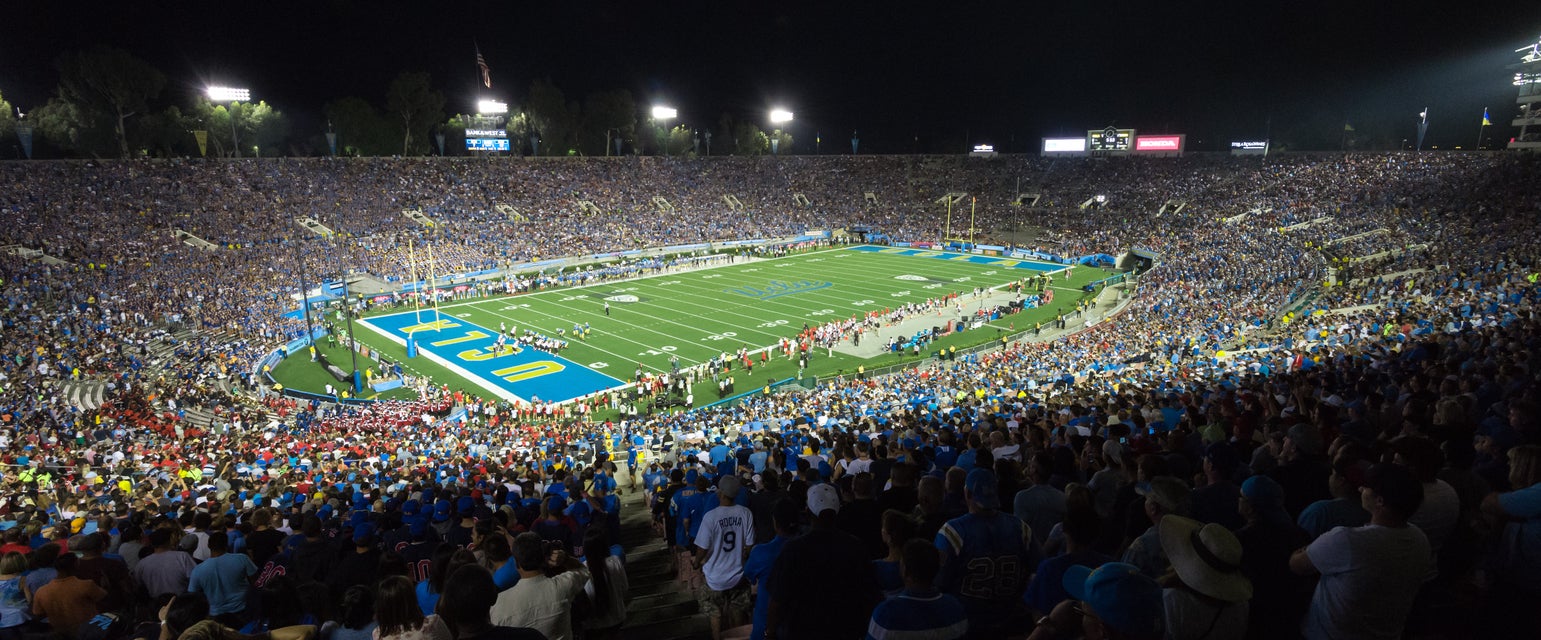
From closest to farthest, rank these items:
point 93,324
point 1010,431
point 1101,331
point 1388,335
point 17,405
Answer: point 1010,431 < point 1388,335 < point 17,405 < point 93,324 < point 1101,331

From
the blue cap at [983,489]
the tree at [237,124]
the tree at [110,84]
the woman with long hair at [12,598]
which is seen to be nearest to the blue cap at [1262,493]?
the blue cap at [983,489]

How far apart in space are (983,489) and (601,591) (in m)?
2.36

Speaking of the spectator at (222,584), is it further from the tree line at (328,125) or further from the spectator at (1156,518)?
the tree line at (328,125)

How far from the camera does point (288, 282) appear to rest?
128 feet

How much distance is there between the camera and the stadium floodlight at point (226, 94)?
59938 mm

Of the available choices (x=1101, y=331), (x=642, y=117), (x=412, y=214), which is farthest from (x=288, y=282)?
(x=642, y=117)

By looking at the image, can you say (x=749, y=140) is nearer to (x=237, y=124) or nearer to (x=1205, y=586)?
(x=237, y=124)

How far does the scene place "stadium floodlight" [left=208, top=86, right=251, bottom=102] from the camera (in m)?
59.9

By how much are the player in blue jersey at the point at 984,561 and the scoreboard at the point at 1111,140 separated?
Result: 86.8 meters

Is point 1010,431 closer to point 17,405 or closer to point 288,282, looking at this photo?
point 17,405

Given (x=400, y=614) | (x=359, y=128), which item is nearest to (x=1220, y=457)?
(x=400, y=614)

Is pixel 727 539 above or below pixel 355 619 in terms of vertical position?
below

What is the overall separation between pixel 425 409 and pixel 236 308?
16401 mm

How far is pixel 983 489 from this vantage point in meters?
4.06
